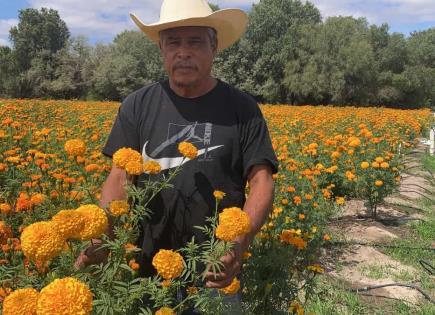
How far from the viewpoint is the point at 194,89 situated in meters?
2.17

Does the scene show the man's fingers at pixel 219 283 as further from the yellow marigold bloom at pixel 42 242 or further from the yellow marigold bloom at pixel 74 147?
the yellow marigold bloom at pixel 74 147

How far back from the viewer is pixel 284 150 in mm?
5535

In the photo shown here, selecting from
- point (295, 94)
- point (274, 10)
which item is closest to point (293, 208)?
point (295, 94)

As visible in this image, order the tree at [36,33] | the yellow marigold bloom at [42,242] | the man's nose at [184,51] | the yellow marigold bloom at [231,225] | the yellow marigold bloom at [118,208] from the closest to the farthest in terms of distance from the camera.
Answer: the yellow marigold bloom at [42,242], the yellow marigold bloom at [231,225], the yellow marigold bloom at [118,208], the man's nose at [184,51], the tree at [36,33]

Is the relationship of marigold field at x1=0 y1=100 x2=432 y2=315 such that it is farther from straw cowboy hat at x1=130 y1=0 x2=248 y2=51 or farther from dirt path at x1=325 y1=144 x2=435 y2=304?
straw cowboy hat at x1=130 y1=0 x2=248 y2=51

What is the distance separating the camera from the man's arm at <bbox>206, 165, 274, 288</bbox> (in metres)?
1.72

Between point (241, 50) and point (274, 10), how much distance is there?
25.2 feet

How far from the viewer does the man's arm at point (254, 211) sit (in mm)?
1719

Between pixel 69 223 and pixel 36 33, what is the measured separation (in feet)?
207

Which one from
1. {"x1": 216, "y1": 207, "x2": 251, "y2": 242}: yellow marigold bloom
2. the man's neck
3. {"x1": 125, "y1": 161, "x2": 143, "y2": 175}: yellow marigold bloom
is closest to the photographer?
{"x1": 216, "y1": 207, "x2": 251, "y2": 242}: yellow marigold bloom

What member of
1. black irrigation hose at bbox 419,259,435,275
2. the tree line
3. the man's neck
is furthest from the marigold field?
the tree line

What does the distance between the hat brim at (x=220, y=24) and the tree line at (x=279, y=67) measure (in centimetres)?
3532

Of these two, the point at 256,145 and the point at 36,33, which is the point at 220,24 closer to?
the point at 256,145

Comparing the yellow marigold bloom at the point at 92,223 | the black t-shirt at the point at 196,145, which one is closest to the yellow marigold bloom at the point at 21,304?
the yellow marigold bloom at the point at 92,223
